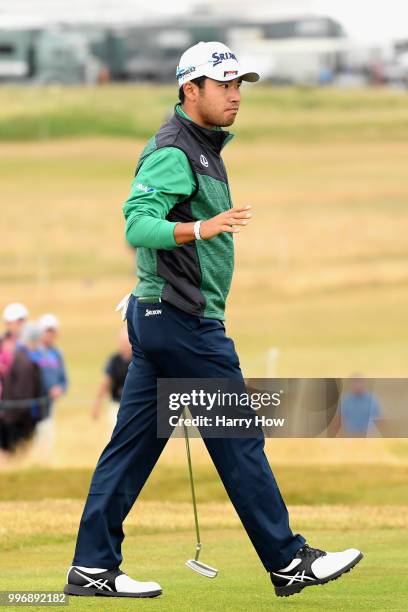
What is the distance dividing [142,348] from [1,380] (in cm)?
1012

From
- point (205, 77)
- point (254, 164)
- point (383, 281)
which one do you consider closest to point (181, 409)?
point (205, 77)

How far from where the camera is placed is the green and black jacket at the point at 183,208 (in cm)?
590

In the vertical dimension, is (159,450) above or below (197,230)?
below

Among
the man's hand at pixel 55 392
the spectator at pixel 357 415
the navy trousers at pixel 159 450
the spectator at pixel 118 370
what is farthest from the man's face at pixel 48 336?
the navy trousers at pixel 159 450

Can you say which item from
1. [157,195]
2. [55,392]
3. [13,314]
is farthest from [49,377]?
[157,195]

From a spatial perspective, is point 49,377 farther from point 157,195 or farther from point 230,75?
point 157,195

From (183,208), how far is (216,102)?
1.53ft

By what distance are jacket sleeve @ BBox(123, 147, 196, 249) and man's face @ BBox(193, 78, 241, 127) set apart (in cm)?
27

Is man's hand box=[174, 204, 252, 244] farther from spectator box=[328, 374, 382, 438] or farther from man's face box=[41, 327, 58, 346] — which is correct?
man's face box=[41, 327, 58, 346]

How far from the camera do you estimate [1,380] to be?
1608cm

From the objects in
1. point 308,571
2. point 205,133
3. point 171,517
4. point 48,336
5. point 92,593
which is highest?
point 205,133

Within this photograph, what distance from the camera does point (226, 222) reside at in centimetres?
570

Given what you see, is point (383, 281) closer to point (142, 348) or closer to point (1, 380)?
point (1, 380)

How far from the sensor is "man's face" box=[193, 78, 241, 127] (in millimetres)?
6141
